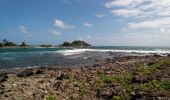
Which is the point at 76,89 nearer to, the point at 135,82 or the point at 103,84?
the point at 103,84

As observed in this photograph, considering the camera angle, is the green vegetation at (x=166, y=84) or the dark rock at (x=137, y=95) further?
the green vegetation at (x=166, y=84)

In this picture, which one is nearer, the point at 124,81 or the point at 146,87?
the point at 146,87

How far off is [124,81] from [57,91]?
16.0 ft

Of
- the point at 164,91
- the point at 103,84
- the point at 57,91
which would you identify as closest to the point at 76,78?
the point at 103,84

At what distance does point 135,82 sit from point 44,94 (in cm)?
604

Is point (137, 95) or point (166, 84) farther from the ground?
point (166, 84)

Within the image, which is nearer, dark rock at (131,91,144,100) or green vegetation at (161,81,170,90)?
dark rock at (131,91,144,100)

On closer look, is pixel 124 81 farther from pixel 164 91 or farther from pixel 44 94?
pixel 44 94

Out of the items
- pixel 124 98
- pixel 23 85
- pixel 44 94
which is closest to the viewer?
pixel 124 98

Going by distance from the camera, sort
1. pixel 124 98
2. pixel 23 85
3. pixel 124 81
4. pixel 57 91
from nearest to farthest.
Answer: pixel 124 98 → pixel 57 91 → pixel 23 85 → pixel 124 81

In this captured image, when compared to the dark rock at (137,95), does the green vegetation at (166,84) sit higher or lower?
higher

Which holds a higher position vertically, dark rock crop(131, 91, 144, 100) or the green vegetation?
the green vegetation

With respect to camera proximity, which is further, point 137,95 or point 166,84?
point 166,84

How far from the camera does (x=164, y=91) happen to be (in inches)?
536
